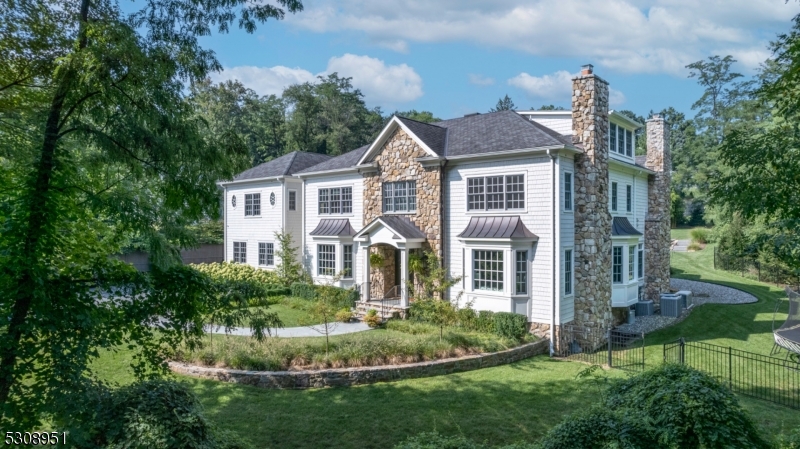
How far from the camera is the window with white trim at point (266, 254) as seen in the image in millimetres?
24061

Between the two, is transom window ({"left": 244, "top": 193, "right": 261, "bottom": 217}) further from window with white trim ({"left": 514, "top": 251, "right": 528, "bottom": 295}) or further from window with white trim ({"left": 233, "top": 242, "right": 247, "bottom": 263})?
window with white trim ({"left": 514, "top": 251, "right": 528, "bottom": 295})

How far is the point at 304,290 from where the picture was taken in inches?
824

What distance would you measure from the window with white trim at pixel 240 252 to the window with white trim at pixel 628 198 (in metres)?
18.9

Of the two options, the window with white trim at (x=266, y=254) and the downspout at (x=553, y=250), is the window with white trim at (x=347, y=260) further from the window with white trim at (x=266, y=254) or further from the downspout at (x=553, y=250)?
the downspout at (x=553, y=250)

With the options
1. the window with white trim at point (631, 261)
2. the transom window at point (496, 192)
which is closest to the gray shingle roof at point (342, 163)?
the transom window at point (496, 192)

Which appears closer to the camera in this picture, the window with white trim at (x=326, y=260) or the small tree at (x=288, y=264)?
the window with white trim at (x=326, y=260)

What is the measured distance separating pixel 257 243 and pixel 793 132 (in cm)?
2200

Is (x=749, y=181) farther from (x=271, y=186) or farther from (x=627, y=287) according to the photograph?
(x=271, y=186)

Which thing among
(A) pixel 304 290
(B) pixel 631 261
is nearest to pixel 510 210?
(B) pixel 631 261

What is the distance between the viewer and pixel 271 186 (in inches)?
946

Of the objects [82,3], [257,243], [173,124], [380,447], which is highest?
[82,3]

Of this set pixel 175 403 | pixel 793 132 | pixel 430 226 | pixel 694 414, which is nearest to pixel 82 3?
pixel 175 403

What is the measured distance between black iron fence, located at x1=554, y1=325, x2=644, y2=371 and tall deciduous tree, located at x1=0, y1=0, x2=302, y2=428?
1143 centimetres

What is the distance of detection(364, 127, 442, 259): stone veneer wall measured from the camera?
17125 millimetres
